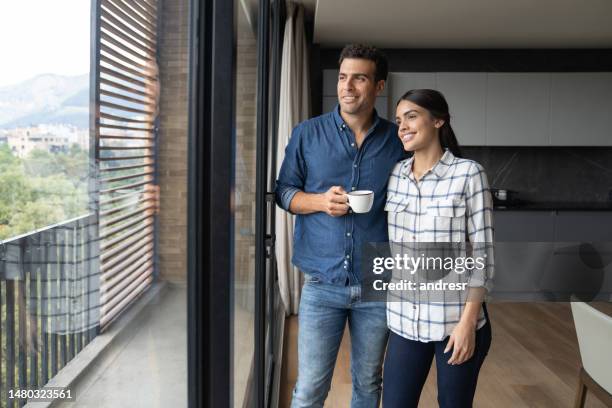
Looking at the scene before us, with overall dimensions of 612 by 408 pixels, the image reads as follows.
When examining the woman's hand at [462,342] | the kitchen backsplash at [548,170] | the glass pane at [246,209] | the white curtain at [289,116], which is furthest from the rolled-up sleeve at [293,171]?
the kitchen backsplash at [548,170]

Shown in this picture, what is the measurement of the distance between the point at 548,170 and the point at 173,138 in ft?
18.4

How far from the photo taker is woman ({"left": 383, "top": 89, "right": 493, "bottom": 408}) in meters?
1.61

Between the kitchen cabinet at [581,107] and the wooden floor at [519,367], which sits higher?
the kitchen cabinet at [581,107]

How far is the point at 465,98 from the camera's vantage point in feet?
17.6

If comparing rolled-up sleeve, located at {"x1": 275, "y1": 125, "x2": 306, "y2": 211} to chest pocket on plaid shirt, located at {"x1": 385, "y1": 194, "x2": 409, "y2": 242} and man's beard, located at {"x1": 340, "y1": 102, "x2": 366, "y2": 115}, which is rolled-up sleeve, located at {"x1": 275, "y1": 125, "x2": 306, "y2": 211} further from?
chest pocket on plaid shirt, located at {"x1": 385, "y1": 194, "x2": 409, "y2": 242}

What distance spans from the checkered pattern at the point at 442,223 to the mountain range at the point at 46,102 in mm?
1276

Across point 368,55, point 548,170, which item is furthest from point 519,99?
point 368,55

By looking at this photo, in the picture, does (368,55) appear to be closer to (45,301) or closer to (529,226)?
(45,301)

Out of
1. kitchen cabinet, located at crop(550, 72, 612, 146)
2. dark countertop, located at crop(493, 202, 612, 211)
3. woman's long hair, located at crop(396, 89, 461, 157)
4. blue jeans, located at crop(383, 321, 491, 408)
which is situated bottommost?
blue jeans, located at crop(383, 321, 491, 408)

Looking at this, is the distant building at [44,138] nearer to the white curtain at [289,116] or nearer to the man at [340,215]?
the man at [340,215]

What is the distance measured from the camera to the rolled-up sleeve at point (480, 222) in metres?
1.60

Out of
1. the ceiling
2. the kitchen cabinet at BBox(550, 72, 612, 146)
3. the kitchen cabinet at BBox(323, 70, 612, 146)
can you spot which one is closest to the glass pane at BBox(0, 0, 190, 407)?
the ceiling

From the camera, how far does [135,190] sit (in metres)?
0.67

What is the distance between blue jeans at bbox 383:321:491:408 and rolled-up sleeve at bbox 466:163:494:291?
0.68ft
